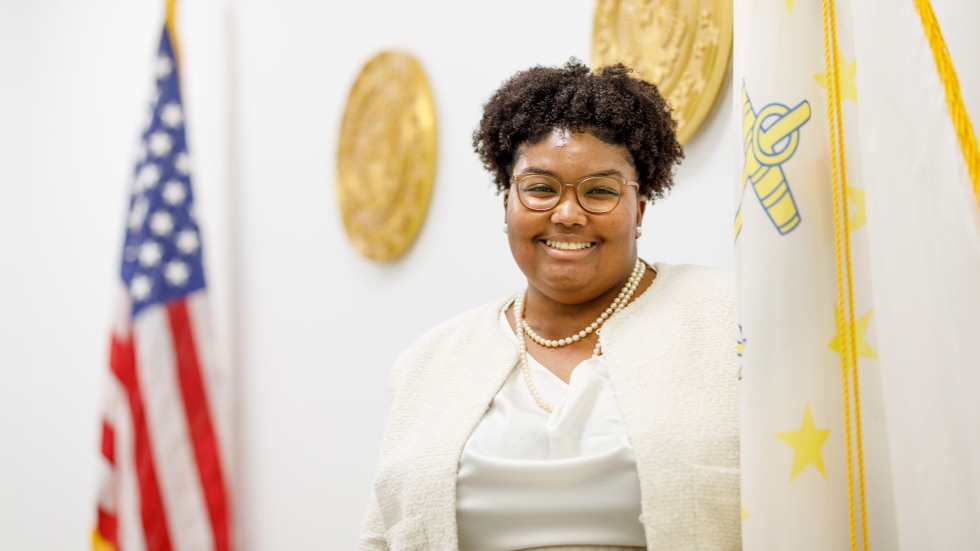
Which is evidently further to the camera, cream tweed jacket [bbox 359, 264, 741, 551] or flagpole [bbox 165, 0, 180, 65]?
flagpole [bbox 165, 0, 180, 65]

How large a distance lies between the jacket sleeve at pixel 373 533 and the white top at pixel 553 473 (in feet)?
0.86

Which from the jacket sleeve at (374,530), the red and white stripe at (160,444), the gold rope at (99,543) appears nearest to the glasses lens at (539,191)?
the jacket sleeve at (374,530)

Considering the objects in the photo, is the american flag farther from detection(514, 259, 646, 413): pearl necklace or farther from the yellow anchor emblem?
the yellow anchor emblem

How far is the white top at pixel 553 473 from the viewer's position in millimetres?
1562

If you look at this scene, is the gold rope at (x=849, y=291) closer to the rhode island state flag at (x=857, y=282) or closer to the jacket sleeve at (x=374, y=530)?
the rhode island state flag at (x=857, y=282)

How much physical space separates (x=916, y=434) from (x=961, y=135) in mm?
311

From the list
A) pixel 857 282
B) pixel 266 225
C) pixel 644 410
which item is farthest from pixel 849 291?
pixel 266 225

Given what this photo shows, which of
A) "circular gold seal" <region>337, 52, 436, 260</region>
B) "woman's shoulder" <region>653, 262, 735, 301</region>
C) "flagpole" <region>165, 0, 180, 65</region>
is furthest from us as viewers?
"flagpole" <region>165, 0, 180, 65</region>

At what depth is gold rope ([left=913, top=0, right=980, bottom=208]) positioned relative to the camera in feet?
3.75

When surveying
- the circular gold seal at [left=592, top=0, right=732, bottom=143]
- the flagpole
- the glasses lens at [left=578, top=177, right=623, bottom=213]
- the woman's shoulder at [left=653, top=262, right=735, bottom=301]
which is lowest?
the woman's shoulder at [left=653, top=262, right=735, bottom=301]

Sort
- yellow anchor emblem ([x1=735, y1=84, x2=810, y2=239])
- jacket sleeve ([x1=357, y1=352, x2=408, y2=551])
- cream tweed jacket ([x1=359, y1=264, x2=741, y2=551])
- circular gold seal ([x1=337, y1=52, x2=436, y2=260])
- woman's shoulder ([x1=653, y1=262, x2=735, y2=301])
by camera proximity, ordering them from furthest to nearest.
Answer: circular gold seal ([x1=337, y1=52, x2=436, y2=260]) → jacket sleeve ([x1=357, y1=352, x2=408, y2=551]) → woman's shoulder ([x1=653, y1=262, x2=735, y2=301]) → cream tweed jacket ([x1=359, y1=264, x2=741, y2=551]) → yellow anchor emblem ([x1=735, y1=84, x2=810, y2=239])

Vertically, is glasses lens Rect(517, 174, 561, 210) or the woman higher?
glasses lens Rect(517, 174, 561, 210)

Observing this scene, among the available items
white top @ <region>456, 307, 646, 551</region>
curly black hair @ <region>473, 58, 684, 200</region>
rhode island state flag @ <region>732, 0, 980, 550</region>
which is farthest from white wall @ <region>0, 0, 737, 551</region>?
rhode island state flag @ <region>732, 0, 980, 550</region>

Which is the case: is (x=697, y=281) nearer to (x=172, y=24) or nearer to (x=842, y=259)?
(x=842, y=259)
